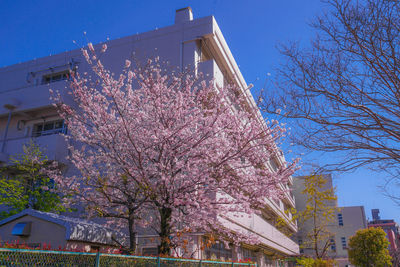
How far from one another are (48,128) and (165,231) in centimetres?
1102

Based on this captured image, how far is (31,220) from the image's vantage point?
10422mm

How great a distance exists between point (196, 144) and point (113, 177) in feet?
9.78

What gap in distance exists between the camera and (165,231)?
9.90m

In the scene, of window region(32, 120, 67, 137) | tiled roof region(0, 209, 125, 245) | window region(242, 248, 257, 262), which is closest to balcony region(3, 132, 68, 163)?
window region(32, 120, 67, 137)

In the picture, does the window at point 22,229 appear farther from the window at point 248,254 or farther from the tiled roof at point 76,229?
the window at point 248,254

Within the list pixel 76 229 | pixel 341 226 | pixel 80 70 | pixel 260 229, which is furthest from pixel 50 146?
pixel 341 226

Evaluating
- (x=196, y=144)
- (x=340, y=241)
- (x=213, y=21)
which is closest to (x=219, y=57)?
(x=213, y=21)

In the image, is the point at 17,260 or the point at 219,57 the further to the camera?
the point at 219,57

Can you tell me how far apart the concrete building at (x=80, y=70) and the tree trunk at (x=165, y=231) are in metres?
5.06

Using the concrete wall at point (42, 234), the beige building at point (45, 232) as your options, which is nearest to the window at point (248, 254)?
the beige building at point (45, 232)

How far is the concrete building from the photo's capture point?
53.3 feet

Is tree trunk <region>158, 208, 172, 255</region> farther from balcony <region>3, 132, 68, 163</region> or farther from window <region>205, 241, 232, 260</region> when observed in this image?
balcony <region>3, 132, 68, 163</region>

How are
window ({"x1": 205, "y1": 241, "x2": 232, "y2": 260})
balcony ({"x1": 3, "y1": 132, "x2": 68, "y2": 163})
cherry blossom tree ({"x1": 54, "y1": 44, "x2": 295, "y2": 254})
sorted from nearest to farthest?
cherry blossom tree ({"x1": 54, "y1": 44, "x2": 295, "y2": 254})
window ({"x1": 205, "y1": 241, "x2": 232, "y2": 260})
balcony ({"x1": 3, "y1": 132, "x2": 68, "y2": 163})

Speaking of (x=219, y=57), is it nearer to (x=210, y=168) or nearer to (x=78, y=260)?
(x=210, y=168)
